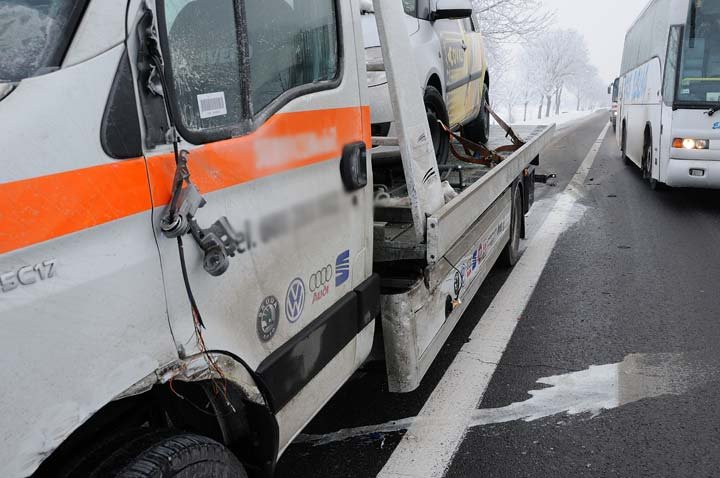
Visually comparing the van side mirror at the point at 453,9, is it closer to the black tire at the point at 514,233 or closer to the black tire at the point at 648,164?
the black tire at the point at 514,233

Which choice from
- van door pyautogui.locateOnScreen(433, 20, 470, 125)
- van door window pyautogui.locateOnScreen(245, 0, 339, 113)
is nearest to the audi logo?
van door window pyautogui.locateOnScreen(245, 0, 339, 113)

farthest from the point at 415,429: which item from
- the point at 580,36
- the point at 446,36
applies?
the point at 580,36

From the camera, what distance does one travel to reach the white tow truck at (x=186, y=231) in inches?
52.7

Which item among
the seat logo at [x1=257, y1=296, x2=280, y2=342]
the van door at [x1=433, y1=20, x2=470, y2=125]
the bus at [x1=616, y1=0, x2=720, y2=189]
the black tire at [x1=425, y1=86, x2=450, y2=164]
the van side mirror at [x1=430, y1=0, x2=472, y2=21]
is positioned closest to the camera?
the seat logo at [x1=257, y1=296, x2=280, y2=342]

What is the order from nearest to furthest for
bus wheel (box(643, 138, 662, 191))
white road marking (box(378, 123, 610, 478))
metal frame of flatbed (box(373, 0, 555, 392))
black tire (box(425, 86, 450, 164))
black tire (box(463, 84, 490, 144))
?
metal frame of flatbed (box(373, 0, 555, 392))
white road marking (box(378, 123, 610, 478))
black tire (box(425, 86, 450, 164))
black tire (box(463, 84, 490, 144))
bus wheel (box(643, 138, 662, 191))

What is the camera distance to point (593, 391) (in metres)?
3.65

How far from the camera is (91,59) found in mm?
1438

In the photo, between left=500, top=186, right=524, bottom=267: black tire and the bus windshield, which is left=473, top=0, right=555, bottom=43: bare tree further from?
left=500, top=186, right=524, bottom=267: black tire

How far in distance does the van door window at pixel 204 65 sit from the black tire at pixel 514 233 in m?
4.24

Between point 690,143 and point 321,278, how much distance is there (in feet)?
24.4

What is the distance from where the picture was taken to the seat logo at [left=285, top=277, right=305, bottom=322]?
218cm

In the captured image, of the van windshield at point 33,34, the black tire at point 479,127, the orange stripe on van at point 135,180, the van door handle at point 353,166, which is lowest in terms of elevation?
the black tire at point 479,127

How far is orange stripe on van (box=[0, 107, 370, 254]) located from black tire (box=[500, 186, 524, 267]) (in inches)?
152

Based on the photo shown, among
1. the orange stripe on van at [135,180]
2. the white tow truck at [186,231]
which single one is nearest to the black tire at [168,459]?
the white tow truck at [186,231]
